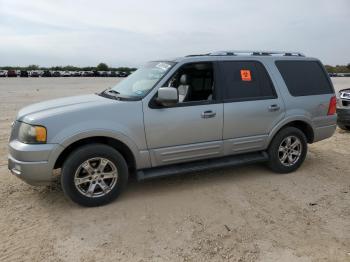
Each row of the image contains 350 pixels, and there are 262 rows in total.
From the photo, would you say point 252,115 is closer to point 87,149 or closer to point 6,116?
point 87,149

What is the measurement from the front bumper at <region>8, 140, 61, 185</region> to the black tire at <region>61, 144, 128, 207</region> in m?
0.18

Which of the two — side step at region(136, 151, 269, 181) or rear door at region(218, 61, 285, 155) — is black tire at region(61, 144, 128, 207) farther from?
rear door at region(218, 61, 285, 155)

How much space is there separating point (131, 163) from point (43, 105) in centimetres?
145

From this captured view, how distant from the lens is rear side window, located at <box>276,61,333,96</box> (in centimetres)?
557

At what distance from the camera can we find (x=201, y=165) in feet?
16.0

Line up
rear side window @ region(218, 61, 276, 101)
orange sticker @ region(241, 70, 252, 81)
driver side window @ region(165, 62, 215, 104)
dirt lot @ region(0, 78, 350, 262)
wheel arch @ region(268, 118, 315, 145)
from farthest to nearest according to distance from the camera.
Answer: wheel arch @ region(268, 118, 315, 145) < orange sticker @ region(241, 70, 252, 81) < rear side window @ region(218, 61, 276, 101) < driver side window @ region(165, 62, 215, 104) < dirt lot @ region(0, 78, 350, 262)

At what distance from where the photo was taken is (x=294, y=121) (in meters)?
5.62

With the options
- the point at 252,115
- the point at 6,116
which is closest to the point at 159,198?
the point at 252,115

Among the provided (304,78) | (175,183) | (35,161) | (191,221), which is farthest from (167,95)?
(304,78)

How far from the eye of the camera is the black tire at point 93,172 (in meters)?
4.07

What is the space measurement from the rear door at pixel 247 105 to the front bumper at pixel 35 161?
241cm

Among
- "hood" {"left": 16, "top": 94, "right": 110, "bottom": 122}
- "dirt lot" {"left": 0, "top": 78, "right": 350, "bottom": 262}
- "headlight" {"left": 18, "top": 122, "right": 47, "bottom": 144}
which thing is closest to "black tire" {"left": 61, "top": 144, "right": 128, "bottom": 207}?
"dirt lot" {"left": 0, "top": 78, "right": 350, "bottom": 262}

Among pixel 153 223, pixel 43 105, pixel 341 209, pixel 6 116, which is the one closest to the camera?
pixel 153 223

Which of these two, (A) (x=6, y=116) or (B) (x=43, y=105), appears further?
(A) (x=6, y=116)
